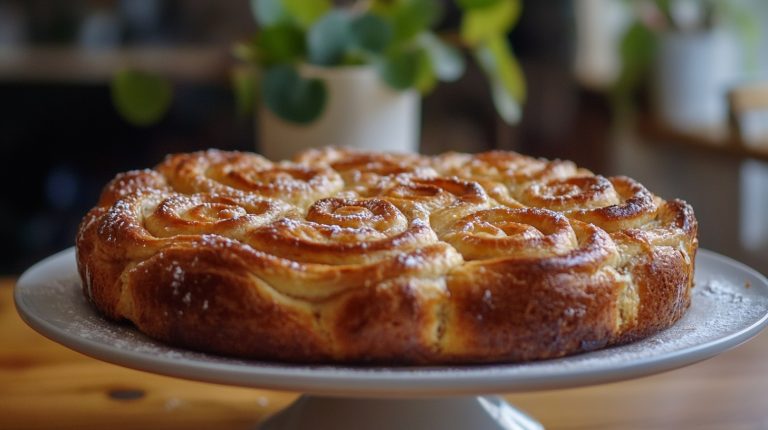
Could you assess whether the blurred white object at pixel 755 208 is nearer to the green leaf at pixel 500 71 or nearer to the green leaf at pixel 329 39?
the green leaf at pixel 500 71

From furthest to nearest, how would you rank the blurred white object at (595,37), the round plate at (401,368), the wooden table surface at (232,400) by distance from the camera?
the blurred white object at (595,37) → the wooden table surface at (232,400) → the round plate at (401,368)

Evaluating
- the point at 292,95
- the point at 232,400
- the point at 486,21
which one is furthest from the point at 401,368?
the point at 486,21

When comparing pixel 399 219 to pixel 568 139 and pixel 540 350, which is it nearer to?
pixel 540 350

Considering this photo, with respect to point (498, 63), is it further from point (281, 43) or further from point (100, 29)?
point (100, 29)

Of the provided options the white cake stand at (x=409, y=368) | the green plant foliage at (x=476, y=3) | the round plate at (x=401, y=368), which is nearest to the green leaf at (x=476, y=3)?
the green plant foliage at (x=476, y=3)

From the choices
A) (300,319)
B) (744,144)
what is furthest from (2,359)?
(744,144)
